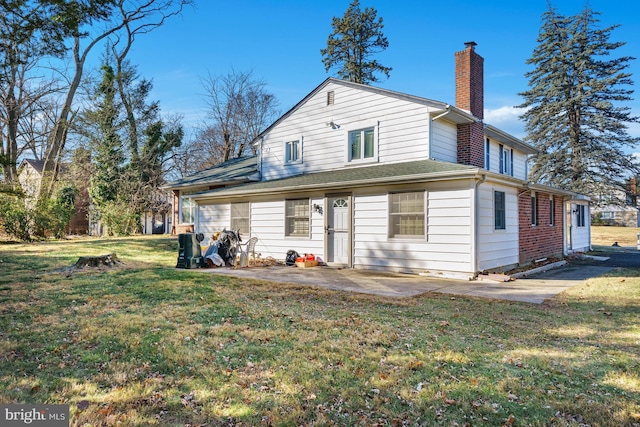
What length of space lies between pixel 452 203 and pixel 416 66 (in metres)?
13.4

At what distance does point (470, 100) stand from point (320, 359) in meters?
11.4

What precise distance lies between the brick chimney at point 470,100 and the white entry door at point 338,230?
4.27 m

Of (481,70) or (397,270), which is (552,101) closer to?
(481,70)

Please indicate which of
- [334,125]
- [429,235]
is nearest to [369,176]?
[429,235]

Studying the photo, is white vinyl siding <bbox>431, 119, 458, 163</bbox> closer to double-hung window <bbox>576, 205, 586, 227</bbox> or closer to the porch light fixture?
the porch light fixture

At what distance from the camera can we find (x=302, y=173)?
14852 mm

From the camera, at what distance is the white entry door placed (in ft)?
38.7

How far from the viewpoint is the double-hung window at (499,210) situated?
10445mm

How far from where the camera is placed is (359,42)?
3278 cm

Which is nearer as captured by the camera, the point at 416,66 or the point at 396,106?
the point at 396,106

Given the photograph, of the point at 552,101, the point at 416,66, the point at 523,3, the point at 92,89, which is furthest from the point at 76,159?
the point at 552,101

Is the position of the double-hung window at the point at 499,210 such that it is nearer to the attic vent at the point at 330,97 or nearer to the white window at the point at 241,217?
the attic vent at the point at 330,97

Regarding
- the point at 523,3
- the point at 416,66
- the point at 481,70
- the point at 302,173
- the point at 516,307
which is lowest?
the point at 516,307

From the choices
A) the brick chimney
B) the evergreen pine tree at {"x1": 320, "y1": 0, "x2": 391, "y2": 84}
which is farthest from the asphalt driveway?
the evergreen pine tree at {"x1": 320, "y1": 0, "x2": 391, "y2": 84}
